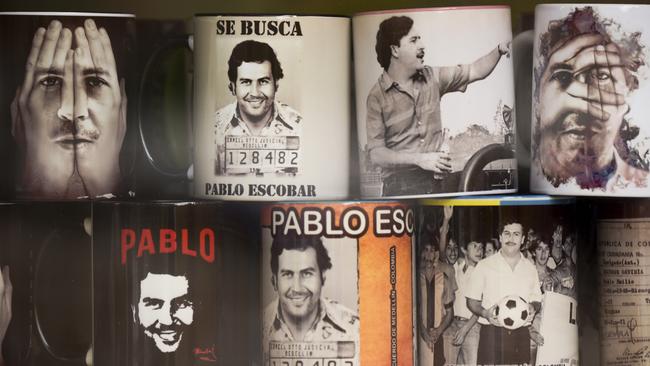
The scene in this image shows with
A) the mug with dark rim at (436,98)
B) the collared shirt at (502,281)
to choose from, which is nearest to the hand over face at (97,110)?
the mug with dark rim at (436,98)

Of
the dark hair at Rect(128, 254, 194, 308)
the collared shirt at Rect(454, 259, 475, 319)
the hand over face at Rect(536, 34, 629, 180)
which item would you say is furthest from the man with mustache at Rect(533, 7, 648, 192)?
the dark hair at Rect(128, 254, 194, 308)

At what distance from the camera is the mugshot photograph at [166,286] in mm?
870

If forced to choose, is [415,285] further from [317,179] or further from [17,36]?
[17,36]

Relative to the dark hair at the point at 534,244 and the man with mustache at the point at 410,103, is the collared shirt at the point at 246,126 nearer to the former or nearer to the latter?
the man with mustache at the point at 410,103

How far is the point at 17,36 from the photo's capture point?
0.90 metres

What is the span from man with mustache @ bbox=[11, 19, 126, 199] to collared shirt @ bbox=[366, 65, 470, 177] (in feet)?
0.72

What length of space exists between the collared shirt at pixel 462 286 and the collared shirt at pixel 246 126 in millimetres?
168

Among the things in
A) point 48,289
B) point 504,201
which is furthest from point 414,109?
point 48,289

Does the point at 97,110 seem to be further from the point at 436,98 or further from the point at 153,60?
the point at 436,98

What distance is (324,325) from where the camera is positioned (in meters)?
0.90

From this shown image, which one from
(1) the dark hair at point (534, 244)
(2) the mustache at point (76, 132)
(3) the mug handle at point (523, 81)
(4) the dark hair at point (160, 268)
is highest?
(3) the mug handle at point (523, 81)

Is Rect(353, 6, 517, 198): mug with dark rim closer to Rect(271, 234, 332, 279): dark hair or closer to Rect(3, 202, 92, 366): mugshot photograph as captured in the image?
Rect(271, 234, 332, 279): dark hair

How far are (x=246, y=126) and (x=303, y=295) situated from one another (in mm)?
148

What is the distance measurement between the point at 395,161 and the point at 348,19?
0.13 m
